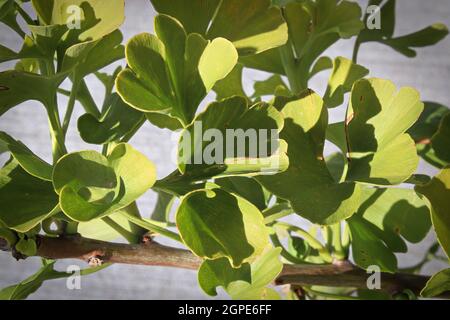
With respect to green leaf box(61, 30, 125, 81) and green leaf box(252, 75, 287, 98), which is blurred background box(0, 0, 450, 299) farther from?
green leaf box(61, 30, 125, 81)

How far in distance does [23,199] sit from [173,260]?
0.07 meters

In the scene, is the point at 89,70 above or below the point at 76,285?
above

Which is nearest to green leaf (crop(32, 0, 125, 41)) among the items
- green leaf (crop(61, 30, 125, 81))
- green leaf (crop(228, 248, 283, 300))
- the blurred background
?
green leaf (crop(61, 30, 125, 81))

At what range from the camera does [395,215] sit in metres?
0.29

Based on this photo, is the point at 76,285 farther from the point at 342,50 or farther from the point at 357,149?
the point at 342,50

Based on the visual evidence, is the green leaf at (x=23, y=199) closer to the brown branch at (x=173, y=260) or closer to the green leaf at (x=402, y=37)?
the brown branch at (x=173, y=260)

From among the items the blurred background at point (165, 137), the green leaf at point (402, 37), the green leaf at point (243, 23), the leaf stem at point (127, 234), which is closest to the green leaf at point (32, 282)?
the leaf stem at point (127, 234)

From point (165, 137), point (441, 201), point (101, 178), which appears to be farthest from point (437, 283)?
point (165, 137)

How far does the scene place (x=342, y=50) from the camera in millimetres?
608

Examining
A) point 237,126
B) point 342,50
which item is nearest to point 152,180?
point 237,126

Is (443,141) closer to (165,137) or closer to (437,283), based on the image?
(437,283)

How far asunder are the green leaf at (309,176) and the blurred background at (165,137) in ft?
1.24

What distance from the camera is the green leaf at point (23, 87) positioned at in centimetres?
21
